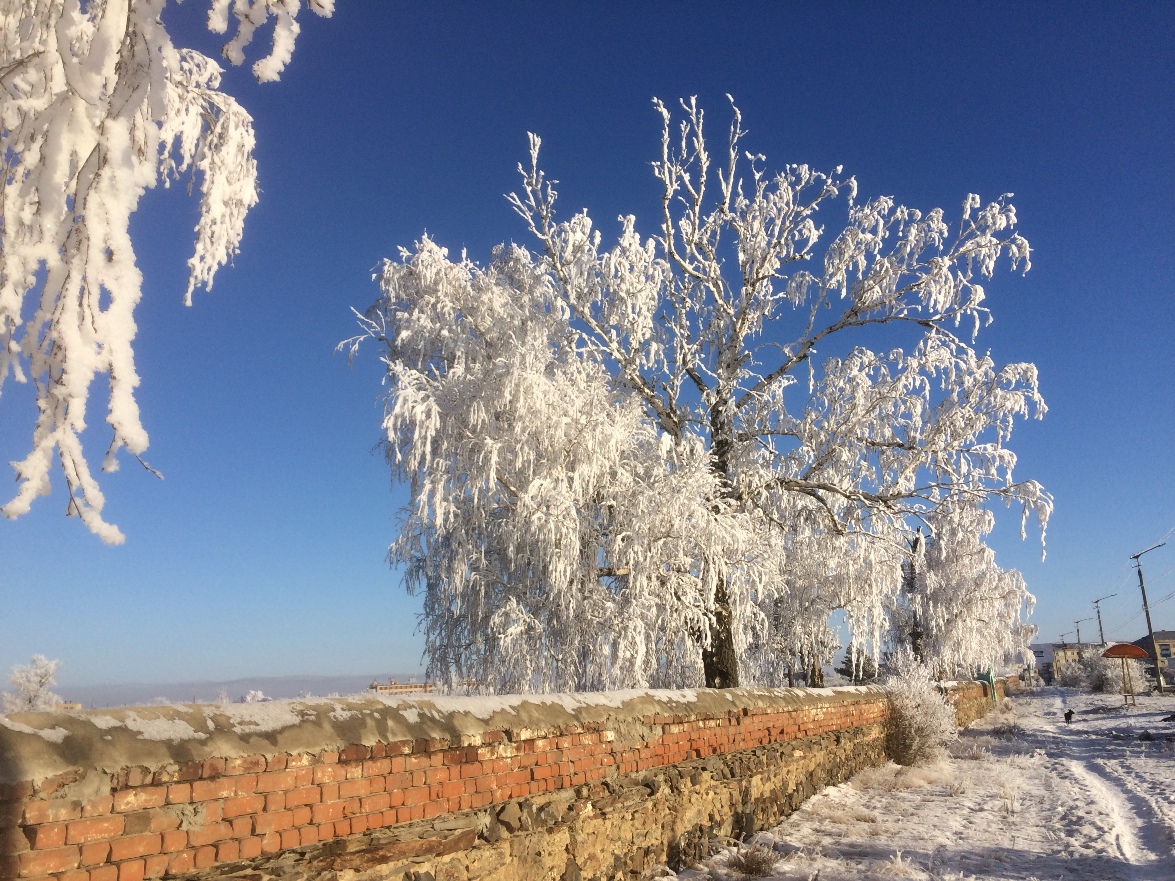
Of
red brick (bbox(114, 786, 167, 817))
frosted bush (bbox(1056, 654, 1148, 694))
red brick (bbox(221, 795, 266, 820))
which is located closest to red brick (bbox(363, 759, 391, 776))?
red brick (bbox(221, 795, 266, 820))

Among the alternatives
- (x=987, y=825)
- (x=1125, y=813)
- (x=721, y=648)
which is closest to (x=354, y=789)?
(x=987, y=825)

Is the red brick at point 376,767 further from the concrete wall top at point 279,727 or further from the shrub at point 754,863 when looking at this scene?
the shrub at point 754,863

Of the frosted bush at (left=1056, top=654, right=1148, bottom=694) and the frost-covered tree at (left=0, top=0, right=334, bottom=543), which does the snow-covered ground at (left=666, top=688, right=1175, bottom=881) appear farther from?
the frosted bush at (left=1056, top=654, right=1148, bottom=694)

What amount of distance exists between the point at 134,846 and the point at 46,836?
12.7 inches

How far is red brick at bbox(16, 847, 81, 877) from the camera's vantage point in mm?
2445

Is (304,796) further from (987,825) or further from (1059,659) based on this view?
(1059,659)

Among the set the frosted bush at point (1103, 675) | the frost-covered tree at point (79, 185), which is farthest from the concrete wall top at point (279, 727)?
the frosted bush at point (1103, 675)

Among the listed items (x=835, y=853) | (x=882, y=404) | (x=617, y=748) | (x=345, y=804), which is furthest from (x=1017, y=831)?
(x=345, y=804)

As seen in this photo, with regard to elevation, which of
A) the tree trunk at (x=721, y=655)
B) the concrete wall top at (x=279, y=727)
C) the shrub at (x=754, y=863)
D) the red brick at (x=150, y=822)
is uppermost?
the tree trunk at (x=721, y=655)

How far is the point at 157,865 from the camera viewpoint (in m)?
2.80

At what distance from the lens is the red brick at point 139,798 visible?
2713 mm

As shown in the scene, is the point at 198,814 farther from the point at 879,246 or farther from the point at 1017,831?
the point at 879,246

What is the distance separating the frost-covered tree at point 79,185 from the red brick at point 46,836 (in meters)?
1.27

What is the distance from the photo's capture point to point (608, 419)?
1077 cm
